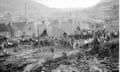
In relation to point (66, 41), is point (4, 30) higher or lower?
higher

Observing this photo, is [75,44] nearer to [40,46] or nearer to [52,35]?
[52,35]

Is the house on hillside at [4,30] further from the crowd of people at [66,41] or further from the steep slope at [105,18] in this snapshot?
the steep slope at [105,18]

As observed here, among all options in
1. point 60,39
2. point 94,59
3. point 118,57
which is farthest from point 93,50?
point 60,39

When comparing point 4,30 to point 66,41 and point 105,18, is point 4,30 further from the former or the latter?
point 105,18

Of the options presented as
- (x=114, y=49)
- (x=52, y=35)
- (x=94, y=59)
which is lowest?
(x=94, y=59)

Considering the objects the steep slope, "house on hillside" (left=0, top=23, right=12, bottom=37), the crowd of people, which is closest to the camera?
"house on hillside" (left=0, top=23, right=12, bottom=37)

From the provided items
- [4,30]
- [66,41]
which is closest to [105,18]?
[66,41]

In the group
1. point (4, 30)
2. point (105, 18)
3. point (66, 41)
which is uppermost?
point (105, 18)

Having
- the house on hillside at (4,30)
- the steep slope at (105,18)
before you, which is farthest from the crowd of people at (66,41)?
the steep slope at (105,18)

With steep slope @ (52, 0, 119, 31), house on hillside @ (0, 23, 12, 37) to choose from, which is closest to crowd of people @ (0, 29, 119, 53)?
house on hillside @ (0, 23, 12, 37)

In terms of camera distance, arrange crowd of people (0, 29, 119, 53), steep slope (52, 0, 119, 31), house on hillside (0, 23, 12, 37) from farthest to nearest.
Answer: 1. steep slope (52, 0, 119, 31)
2. crowd of people (0, 29, 119, 53)
3. house on hillside (0, 23, 12, 37)

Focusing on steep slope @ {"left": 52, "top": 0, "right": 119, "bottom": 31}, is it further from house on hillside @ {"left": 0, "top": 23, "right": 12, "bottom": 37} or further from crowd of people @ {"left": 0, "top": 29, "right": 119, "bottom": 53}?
house on hillside @ {"left": 0, "top": 23, "right": 12, "bottom": 37}
